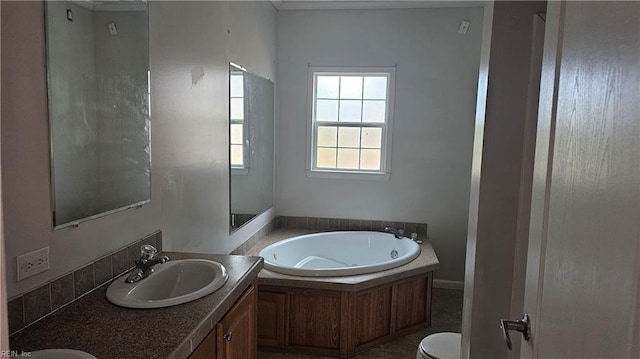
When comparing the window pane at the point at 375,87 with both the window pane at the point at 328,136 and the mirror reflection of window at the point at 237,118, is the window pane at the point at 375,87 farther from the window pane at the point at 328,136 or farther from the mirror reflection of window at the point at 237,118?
the mirror reflection of window at the point at 237,118

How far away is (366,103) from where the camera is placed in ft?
14.8

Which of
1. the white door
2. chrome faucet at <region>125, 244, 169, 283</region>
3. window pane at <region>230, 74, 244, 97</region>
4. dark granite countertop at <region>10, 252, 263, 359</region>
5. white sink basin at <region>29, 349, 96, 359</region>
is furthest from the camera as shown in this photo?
window pane at <region>230, 74, 244, 97</region>

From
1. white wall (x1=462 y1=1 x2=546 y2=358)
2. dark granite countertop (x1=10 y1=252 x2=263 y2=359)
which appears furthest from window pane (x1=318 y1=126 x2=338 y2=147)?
dark granite countertop (x1=10 y1=252 x2=263 y2=359)

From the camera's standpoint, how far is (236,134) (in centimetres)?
341

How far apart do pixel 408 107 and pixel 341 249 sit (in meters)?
1.59

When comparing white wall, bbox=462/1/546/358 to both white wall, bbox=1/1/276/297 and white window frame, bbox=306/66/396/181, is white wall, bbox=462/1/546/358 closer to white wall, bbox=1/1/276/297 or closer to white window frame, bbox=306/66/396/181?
white wall, bbox=1/1/276/297

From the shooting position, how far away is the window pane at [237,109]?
332 centimetres

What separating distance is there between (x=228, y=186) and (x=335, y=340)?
1367 millimetres

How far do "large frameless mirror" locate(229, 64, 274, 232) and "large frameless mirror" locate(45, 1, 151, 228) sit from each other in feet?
3.88

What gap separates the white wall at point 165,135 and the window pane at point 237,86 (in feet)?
0.48

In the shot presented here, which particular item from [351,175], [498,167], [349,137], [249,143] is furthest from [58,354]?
[349,137]

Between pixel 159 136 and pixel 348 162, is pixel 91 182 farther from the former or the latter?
pixel 348 162

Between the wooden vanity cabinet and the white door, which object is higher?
the white door

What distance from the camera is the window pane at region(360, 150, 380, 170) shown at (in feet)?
14.9
